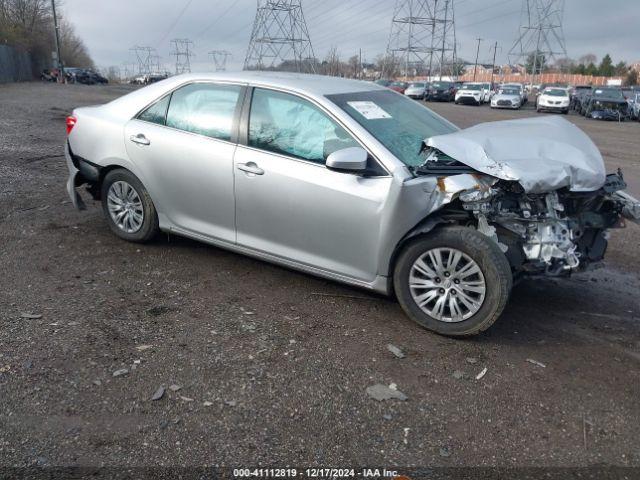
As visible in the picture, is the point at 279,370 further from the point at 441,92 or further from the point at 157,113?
the point at 441,92

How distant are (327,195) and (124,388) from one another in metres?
1.83


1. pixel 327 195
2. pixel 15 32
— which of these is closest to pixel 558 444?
pixel 327 195

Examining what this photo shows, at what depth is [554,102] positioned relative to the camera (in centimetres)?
3512

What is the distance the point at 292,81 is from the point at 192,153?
39.4 inches

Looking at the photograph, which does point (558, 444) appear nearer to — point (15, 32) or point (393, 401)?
point (393, 401)

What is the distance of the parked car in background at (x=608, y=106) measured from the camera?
98.7 feet

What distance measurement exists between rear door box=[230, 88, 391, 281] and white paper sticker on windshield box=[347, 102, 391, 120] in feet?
0.97

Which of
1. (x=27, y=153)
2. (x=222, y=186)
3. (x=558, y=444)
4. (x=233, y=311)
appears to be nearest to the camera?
(x=558, y=444)

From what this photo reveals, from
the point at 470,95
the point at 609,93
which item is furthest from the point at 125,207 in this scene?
the point at 470,95

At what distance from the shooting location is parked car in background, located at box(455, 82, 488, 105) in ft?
135

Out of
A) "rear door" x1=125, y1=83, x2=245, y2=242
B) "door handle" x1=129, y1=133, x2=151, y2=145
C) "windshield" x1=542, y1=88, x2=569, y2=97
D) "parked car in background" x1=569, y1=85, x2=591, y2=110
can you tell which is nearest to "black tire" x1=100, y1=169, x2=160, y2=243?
"rear door" x1=125, y1=83, x2=245, y2=242

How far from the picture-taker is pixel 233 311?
415cm

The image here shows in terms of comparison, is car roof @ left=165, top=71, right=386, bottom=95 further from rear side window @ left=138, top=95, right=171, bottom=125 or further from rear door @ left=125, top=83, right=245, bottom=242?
rear side window @ left=138, top=95, right=171, bottom=125

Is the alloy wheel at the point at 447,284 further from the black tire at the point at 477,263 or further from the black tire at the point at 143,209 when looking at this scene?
the black tire at the point at 143,209
